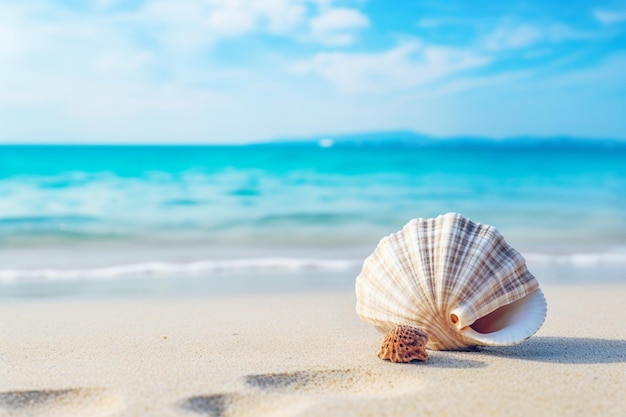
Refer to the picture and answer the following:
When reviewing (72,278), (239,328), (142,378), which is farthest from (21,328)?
(72,278)

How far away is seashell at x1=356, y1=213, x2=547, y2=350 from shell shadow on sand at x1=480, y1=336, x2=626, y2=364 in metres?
0.14

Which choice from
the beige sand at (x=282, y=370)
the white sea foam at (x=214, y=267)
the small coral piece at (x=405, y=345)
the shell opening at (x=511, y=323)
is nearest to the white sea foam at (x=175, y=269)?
the white sea foam at (x=214, y=267)

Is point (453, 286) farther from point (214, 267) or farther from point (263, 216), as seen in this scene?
point (263, 216)

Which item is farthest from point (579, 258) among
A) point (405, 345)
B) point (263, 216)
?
point (263, 216)

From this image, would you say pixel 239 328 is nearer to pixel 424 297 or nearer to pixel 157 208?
pixel 424 297

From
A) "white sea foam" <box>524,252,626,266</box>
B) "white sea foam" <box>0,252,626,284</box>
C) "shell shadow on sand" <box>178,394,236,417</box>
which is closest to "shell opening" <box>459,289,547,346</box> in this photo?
"shell shadow on sand" <box>178,394,236,417</box>

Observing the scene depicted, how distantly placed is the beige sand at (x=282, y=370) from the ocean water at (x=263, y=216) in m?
2.50

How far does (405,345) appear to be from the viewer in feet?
9.56

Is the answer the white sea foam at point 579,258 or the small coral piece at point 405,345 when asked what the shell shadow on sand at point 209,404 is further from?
the white sea foam at point 579,258

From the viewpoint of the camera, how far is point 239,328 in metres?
3.92

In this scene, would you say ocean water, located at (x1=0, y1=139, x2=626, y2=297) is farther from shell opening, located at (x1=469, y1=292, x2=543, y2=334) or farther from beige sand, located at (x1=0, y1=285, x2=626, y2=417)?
shell opening, located at (x1=469, y1=292, x2=543, y2=334)

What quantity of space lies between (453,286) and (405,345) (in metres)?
0.36

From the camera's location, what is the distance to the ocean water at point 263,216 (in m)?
7.62

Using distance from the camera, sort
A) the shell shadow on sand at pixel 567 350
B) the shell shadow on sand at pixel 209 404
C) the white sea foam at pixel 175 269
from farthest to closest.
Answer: the white sea foam at pixel 175 269 < the shell shadow on sand at pixel 567 350 < the shell shadow on sand at pixel 209 404
